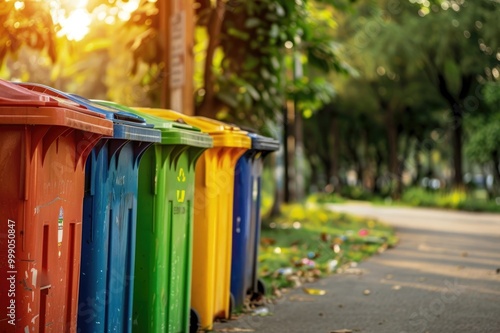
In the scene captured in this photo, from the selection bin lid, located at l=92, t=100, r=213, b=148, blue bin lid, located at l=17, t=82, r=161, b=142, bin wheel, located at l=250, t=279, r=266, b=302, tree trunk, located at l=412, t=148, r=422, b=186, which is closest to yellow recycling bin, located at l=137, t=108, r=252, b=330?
bin lid, located at l=92, t=100, r=213, b=148

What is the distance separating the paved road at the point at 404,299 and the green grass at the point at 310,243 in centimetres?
33

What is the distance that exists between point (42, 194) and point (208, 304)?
2.76 meters

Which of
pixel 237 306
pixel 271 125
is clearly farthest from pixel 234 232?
pixel 271 125

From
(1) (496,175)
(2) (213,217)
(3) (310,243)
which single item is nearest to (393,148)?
(1) (496,175)

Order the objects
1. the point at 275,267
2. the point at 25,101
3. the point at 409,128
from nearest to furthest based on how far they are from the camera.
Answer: the point at 25,101
the point at 275,267
the point at 409,128

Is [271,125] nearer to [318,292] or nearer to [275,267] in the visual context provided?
[275,267]

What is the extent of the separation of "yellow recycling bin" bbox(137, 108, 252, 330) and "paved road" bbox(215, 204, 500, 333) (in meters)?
0.29

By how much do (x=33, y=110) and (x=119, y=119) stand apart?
1255 millimetres

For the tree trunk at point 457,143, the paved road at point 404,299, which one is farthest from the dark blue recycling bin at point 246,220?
the tree trunk at point 457,143

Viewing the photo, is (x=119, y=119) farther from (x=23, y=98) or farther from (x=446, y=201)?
(x=446, y=201)

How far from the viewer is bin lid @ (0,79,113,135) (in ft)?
14.2

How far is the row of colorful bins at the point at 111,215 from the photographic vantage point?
4422mm

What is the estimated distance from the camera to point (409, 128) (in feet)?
146

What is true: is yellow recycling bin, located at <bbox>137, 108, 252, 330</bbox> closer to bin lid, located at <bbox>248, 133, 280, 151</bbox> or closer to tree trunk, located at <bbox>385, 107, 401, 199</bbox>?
bin lid, located at <bbox>248, 133, 280, 151</bbox>
